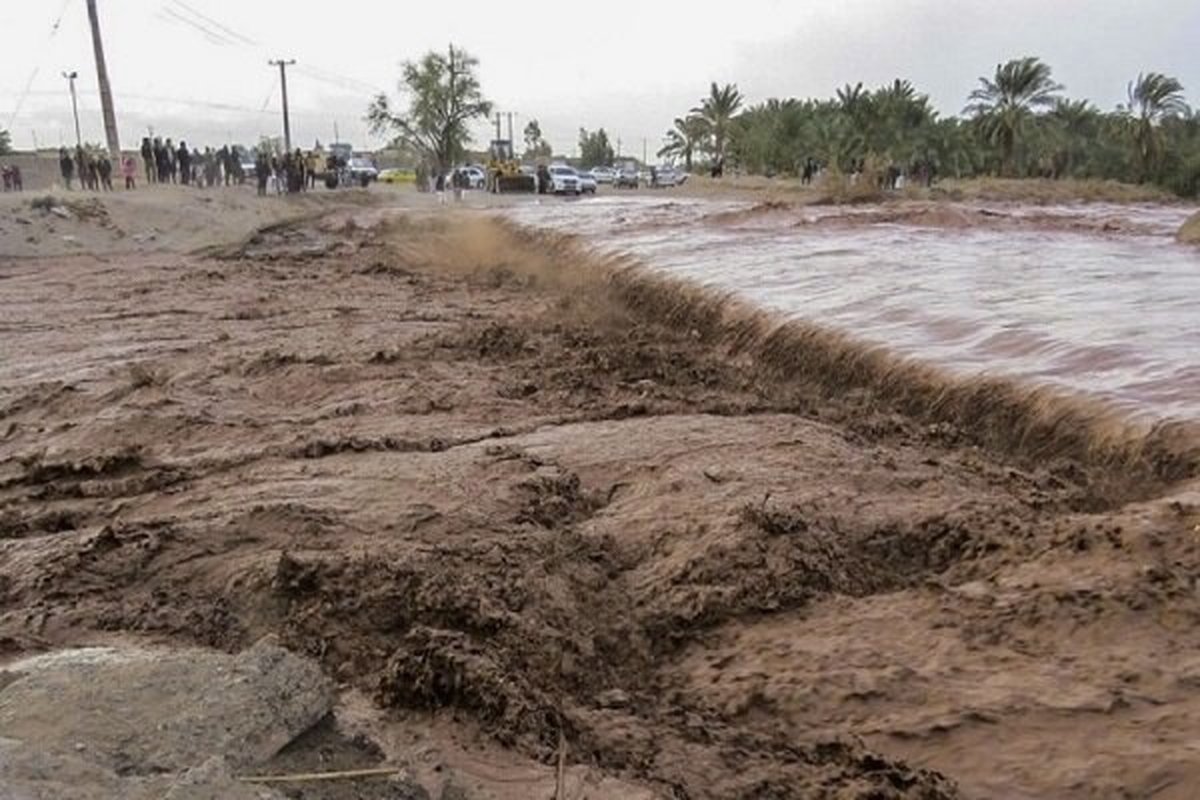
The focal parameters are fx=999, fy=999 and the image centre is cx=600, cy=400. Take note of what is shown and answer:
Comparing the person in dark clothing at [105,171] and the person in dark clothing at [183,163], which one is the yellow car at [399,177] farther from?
the person in dark clothing at [105,171]

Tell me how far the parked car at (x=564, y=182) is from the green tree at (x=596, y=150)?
2183 inches

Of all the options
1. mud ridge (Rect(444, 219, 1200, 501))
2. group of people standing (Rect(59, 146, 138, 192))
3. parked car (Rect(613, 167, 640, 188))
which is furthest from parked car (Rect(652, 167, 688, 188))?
mud ridge (Rect(444, 219, 1200, 501))

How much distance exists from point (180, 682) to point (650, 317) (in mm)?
9398

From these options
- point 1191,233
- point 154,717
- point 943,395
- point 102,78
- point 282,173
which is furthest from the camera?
point 282,173

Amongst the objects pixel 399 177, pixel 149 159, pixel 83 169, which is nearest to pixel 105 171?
pixel 83 169

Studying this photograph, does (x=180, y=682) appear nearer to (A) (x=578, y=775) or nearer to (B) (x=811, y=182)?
(A) (x=578, y=775)

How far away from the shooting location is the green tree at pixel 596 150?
100113 mm

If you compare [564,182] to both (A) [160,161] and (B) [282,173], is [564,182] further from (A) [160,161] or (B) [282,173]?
(A) [160,161]

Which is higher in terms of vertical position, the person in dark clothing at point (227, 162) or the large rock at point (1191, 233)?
the person in dark clothing at point (227, 162)

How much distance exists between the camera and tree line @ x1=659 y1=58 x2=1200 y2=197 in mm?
50844

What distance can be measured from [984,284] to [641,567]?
24.8 ft

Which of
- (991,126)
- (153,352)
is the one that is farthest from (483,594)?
(991,126)

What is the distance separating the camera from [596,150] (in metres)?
101

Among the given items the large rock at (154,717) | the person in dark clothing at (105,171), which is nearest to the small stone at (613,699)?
the large rock at (154,717)
